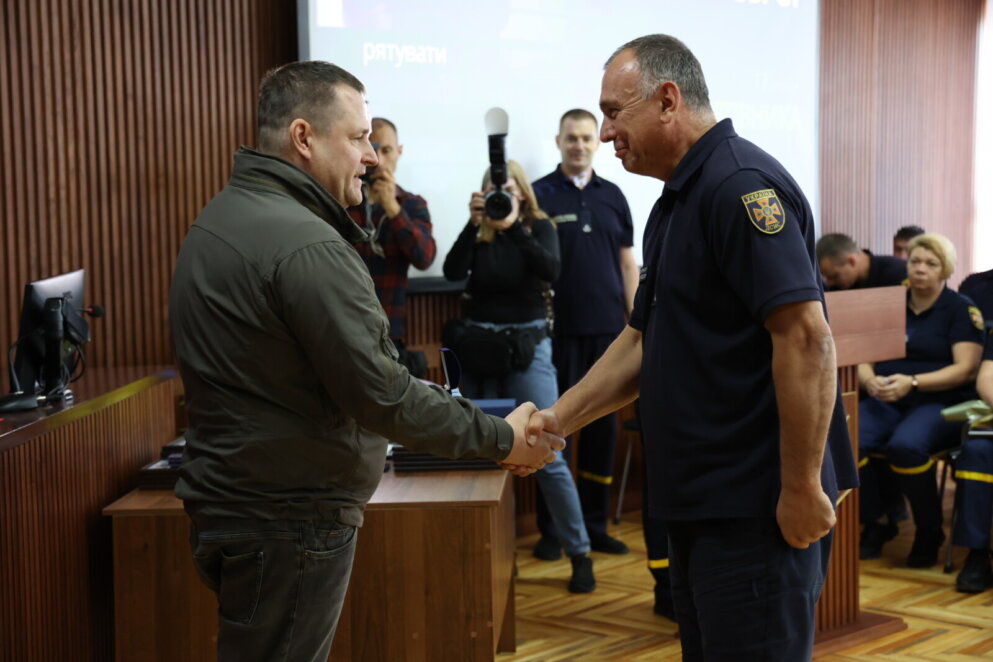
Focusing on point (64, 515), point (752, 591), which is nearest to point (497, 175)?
point (64, 515)

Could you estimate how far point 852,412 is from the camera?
3.38 meters

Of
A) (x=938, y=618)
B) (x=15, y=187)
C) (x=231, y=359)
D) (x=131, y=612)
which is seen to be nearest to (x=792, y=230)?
(x=231, y=359)

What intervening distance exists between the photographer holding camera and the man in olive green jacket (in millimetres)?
1815

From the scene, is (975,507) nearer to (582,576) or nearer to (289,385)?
(582,576)

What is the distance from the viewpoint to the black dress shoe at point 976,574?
393cm

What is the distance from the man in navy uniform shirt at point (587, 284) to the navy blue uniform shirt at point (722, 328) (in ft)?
8.54

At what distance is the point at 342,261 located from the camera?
1717 mm

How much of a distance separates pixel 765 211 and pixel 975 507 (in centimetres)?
293

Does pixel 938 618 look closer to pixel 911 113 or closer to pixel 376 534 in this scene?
pixel 376 534

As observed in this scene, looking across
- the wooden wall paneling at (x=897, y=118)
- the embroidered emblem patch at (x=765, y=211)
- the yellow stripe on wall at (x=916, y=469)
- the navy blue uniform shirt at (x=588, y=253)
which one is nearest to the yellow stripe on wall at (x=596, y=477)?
the navy blue uniform shirt at (x=588, y=253)

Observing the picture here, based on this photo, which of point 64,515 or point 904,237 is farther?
point 904,237

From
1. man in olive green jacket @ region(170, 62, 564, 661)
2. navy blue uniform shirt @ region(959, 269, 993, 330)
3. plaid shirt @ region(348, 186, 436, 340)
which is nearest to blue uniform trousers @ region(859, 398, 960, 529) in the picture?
navy blue uniform shirt @ region(959, 269, 993, 330)

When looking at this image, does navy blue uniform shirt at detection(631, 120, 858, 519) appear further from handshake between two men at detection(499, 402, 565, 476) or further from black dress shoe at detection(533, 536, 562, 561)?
black dress shoe at detection(533, 536, 562, 561)

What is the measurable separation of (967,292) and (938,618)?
1625 mm
